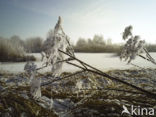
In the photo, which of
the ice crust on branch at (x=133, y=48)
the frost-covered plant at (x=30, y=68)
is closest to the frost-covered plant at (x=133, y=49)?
the ice crust on branch at (x=133, y=48)

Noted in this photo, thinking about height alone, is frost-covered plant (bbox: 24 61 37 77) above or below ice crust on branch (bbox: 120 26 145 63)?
below

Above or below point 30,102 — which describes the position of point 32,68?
above

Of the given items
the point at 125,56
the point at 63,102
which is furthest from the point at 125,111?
the point at 63,102

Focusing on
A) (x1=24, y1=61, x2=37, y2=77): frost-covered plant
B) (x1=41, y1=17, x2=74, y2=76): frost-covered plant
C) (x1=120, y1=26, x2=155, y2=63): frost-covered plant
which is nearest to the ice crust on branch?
(x1=120, y1=26, x2=155, y2=63): frost-covered plant

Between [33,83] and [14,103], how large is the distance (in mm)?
291

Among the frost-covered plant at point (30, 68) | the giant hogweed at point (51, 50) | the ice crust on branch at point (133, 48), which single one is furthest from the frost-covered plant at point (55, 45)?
the ice crust on branch at point (133, 48)

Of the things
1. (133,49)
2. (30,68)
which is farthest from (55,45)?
(133,49)

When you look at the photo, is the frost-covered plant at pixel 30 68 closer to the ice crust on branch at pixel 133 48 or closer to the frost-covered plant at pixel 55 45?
the frost-covered plant at pixel 55 45

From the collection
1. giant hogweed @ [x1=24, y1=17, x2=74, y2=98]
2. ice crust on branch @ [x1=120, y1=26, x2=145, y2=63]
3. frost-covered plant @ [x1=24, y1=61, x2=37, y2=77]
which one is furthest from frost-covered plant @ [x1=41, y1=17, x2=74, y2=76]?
ice crust on branch @ [x1=120, y1=26, x2=145, y2=63]

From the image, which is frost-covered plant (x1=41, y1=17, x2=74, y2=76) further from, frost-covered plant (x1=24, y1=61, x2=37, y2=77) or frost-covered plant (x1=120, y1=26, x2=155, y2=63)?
frost-covered plant (x1=120, y1=26, x2=155, y2=63)

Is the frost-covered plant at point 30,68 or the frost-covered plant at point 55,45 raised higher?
the frost-covered plant at point 55,45

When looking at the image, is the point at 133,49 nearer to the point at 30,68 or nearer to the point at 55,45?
the point at 55,45

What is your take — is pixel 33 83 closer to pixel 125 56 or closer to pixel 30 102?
pixel 30 102

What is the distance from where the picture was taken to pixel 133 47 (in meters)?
0.55
